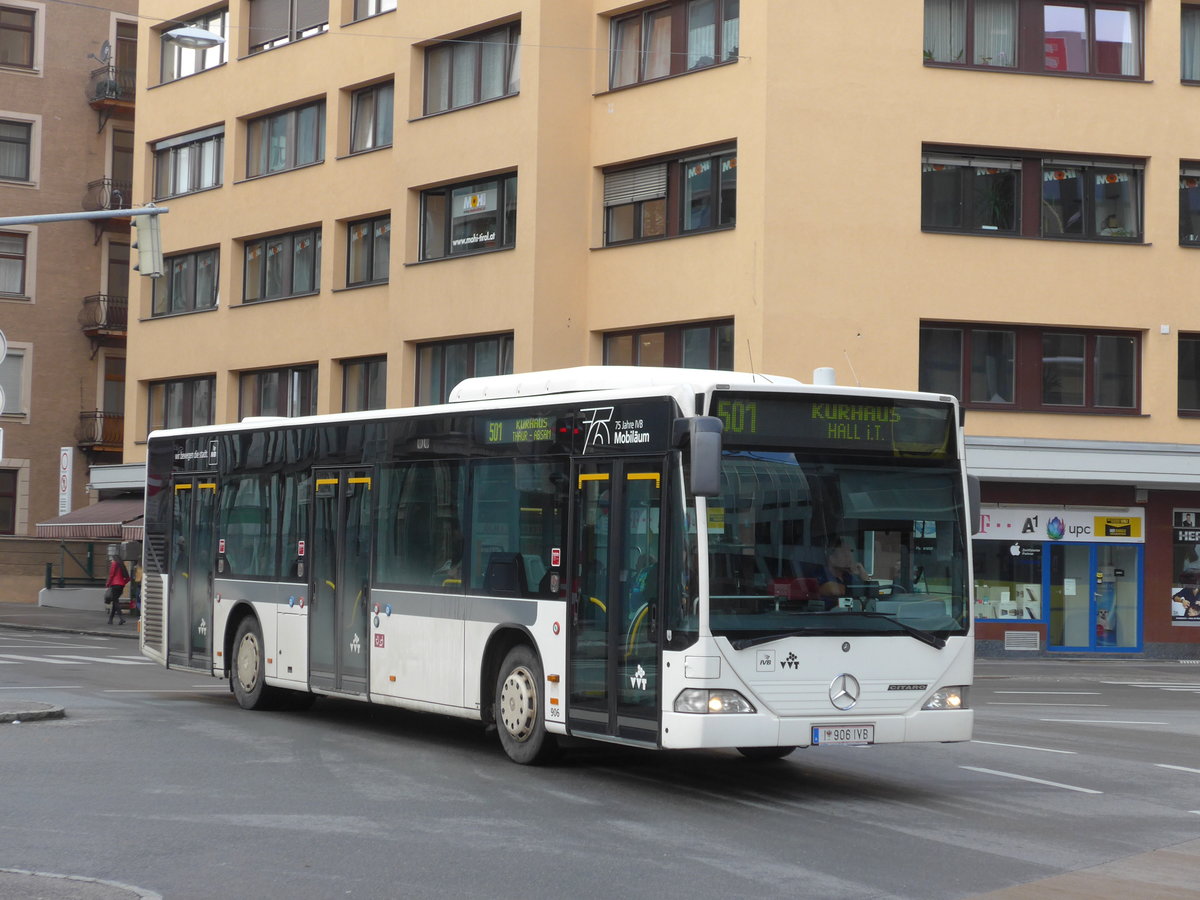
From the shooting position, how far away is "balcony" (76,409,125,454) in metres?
54.6

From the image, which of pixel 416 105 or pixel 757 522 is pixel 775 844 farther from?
pixel 416 105

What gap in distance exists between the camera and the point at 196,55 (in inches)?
1821

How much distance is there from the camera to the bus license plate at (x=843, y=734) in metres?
11.8

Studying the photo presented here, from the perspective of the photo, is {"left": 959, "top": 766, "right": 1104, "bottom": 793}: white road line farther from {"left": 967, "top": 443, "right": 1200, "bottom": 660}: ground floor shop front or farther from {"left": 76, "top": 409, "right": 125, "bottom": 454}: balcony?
{"left": 76, "top": 409, "right": 125, "bottom": 454}: balcony

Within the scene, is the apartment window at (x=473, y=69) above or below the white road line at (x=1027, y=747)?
above

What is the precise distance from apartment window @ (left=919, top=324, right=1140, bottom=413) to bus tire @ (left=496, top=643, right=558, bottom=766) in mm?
20157

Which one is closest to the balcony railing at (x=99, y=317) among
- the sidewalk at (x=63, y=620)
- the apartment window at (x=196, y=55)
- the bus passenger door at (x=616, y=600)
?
the apartment window at (x=196, y=55)

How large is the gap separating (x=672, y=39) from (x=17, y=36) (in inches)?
1129

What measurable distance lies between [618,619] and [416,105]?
26.7m

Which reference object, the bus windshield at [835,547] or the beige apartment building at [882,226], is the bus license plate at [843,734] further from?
the beige apartment building at [882,226]

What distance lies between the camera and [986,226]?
32.6m

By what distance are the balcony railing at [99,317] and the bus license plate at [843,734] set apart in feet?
150

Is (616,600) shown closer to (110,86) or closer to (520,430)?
(520,430)

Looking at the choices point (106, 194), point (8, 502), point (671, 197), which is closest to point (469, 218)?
point (671, 197)
